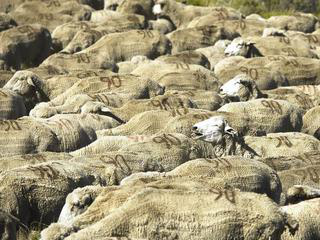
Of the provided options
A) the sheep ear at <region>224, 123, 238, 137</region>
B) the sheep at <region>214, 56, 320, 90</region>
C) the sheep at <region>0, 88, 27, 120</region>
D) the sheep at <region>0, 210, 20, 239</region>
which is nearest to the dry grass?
the sheep at <region>214, 56, 320, 90</region>

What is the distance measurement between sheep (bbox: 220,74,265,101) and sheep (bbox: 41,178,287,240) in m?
7.63

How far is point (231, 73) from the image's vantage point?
65.1 feet

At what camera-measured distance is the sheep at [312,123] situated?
16.6 meters

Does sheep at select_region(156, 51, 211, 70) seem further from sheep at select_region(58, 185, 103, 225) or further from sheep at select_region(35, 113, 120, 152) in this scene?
sheep at select_region(58, 185, 103, 225)

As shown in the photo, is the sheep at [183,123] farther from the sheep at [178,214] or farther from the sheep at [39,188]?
the sheep at [178,214]

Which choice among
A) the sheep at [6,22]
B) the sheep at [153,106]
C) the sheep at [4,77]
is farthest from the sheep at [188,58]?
the sheep at [6,22]

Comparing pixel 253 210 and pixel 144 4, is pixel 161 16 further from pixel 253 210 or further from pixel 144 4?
pixel 253 210

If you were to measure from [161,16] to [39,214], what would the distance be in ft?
50.6

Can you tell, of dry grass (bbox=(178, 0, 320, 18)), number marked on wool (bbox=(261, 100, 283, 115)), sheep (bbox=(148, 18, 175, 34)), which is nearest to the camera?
number marked on wool (bbox=(261, 100, 283, 115))

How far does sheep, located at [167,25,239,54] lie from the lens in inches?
896

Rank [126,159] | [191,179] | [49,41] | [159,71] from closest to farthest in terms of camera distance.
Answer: [191,179] → [126,159] → [159,71] → [49,41]

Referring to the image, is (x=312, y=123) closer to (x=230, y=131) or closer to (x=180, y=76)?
(x=230, y=131)

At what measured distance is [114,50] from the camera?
20859mm

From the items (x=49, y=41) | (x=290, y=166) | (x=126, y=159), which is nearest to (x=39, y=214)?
(x=126, y=159)
